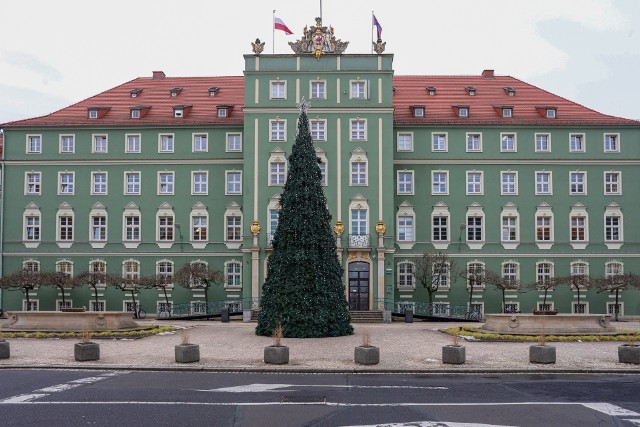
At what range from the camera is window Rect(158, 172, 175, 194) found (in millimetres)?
54250

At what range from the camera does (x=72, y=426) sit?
1302 cm

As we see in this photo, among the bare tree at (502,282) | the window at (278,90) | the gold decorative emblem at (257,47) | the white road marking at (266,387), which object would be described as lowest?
the white road marking at (266,387)

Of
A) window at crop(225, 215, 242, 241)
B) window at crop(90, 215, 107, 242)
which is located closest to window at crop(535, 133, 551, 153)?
window at crop(225, 215, 242, 241)

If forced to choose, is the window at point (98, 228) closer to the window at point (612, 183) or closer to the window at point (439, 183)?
the window at point (439, 183)

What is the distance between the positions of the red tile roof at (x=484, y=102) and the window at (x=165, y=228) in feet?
54.2

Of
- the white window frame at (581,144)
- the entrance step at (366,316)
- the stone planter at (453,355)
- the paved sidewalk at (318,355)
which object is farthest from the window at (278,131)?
the stone planter at (453,355)

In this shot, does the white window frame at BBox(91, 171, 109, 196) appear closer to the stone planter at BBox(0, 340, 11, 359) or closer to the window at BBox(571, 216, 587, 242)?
the window at BBox(571, 216, 587, 242)

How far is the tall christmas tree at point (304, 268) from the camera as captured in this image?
103 feet

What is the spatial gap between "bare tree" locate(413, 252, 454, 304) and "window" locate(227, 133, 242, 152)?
551 inches

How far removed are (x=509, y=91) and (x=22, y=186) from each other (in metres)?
33.9

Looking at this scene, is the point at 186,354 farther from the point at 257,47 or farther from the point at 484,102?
the point at 484,102

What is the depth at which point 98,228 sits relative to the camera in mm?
54031

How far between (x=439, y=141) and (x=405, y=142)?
2.25 metres

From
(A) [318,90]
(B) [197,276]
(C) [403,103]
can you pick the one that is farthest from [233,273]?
(C) [403,103]
